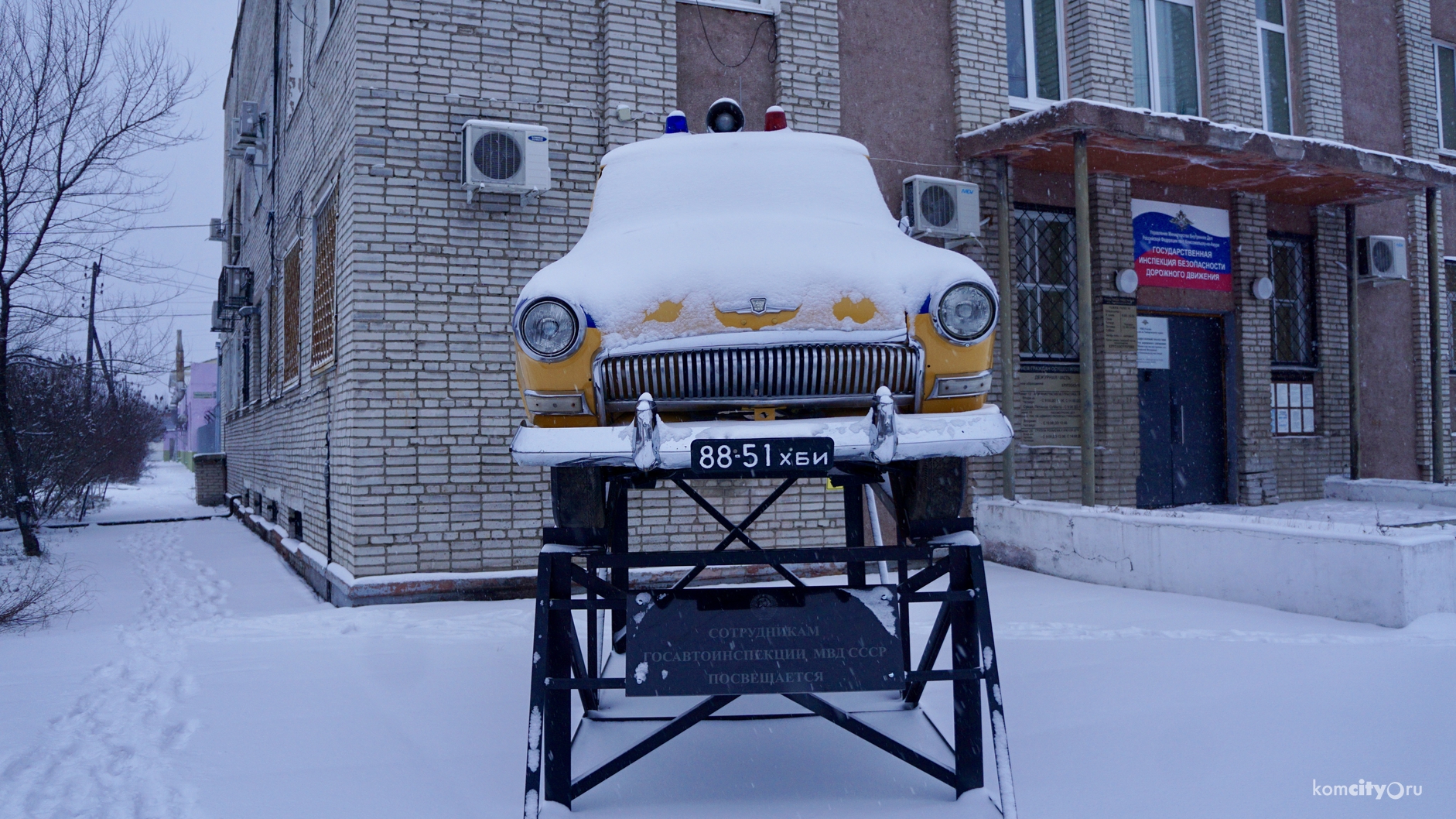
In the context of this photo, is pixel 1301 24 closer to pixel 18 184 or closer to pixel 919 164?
pixel 919 164

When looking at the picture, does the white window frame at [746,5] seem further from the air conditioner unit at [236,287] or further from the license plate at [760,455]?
the air conditioner unit at [236,287]

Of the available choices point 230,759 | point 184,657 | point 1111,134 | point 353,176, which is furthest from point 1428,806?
point 353,176

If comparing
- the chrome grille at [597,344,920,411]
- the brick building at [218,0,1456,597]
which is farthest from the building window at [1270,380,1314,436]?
the chrome grille at [597,344,920,411]

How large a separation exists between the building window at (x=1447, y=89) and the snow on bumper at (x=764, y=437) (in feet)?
43.4

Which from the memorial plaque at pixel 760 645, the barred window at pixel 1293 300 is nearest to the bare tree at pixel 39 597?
the memorial plaque at pixel 760 645

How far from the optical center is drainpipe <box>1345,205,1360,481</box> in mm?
10109

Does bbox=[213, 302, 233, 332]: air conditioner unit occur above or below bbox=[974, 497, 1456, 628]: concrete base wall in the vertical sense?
above

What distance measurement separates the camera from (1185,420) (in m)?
9.65

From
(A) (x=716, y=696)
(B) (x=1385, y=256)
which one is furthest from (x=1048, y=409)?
(A) (x=716, y=696)

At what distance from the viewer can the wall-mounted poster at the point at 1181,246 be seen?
934 centimetres

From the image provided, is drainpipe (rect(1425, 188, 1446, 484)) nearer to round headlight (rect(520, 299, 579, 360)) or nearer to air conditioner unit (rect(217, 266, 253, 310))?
round headlight (rect(520, 299, 579, 360))

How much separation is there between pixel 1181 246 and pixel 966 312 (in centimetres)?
764

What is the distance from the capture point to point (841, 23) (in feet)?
26.6

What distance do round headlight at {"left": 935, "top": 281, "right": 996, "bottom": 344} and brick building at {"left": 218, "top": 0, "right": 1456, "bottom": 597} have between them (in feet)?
14.0
